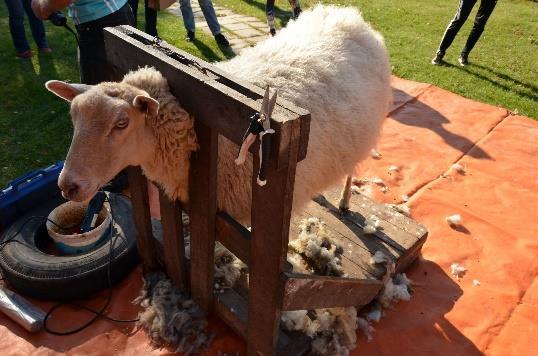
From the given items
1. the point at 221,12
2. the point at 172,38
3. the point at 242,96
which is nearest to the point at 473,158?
the point at 242,96

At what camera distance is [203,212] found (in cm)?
214

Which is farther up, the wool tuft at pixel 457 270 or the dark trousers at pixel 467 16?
the dark trousers at pixel 467 16

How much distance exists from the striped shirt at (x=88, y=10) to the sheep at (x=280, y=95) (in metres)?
1.31

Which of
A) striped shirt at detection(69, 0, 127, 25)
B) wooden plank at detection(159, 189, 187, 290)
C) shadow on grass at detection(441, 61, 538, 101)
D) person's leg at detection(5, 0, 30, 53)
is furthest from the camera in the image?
shadow on grass at detection(441, 61, 538, 101)

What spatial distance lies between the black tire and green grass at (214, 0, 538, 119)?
18.7 ft

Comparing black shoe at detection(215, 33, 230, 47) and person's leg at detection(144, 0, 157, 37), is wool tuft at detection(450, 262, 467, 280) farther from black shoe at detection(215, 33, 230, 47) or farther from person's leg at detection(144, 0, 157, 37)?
person's leg at detection(144, 0, 157, 37)

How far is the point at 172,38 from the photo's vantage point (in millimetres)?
7938

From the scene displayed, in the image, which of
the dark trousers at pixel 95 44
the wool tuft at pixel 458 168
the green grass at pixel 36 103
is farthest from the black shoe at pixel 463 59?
the dark trousers at pixel 95 44

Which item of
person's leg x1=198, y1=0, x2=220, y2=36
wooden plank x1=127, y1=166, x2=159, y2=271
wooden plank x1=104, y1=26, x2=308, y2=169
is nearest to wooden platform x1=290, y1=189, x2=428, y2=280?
wooden plank x1=127, y1=166, x2=159, y2=271

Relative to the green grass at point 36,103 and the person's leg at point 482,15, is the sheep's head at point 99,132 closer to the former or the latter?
the green grass at point 36,103

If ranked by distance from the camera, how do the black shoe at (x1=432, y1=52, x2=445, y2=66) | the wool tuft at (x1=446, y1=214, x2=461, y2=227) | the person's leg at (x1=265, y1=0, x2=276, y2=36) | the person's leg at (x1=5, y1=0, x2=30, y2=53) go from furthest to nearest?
1. the person's leg at (x1=265, y1=0, x2=276, y2=36)
2. the black shoe at (x1=432, y1=52, x2=445, y2=66)
3. the person's leg at (x1=5, y1=0, x2=30, y2=53)
4. the wool tuft at (x1=446, y1=214, x2=461, y2=227)

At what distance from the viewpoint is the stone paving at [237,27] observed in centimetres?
810

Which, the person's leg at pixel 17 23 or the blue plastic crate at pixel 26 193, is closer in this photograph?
the blue plastic crate at pixel 26 193

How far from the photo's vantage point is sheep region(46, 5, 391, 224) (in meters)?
1.74
